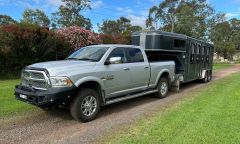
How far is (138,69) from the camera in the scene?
29.7 feet

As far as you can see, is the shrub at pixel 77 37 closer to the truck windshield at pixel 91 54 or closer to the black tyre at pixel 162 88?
the black tyre at pixel 162 88

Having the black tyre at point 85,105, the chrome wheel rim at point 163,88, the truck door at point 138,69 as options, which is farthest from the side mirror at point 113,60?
the chrome wheel rim at point 163,88

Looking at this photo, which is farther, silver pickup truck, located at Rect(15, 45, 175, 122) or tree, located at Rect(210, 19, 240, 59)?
tree, located at Rect(210, 19, 240, 59)

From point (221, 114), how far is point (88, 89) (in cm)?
353

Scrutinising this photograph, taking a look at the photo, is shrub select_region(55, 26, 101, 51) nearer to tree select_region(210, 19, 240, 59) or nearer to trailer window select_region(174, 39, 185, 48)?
trailer window select_region(174, 39, 185, 48)

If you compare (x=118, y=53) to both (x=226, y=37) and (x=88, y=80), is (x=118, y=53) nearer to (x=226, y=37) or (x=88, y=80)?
(x=88, y=80)

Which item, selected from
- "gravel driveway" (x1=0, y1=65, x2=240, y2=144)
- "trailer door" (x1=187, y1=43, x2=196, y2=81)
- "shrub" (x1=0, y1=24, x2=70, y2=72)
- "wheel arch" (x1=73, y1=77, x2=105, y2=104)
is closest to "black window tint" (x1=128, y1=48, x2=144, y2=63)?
"gravel driveway" (x1=0, y1=65, x2=240, y2=144)

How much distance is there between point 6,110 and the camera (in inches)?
317

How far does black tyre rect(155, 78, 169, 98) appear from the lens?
34.5 feet

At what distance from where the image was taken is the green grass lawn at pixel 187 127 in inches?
221

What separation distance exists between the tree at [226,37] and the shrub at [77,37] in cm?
3241

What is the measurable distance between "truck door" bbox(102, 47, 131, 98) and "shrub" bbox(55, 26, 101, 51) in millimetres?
10612

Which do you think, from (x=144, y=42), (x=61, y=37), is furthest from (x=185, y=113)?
(x=61, y=37)

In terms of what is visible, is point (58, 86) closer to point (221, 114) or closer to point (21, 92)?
point (21, 92)
